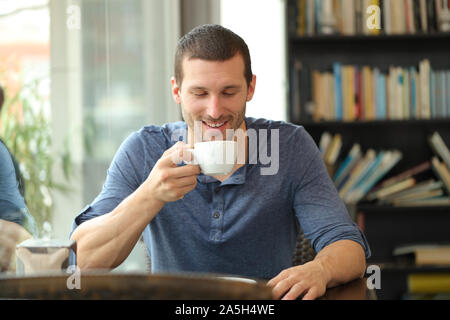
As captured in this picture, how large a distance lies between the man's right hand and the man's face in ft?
0.81

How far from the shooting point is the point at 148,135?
1570 mm

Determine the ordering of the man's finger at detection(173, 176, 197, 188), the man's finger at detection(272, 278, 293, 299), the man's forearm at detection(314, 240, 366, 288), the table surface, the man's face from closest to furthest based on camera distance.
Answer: the table surface
the man's finger at detection(272, 278, 293, 299)
the man's forearm at detection(314, 240, 366, 288)
the man's finger at detection(173, 176, 197, 188)
the man's face

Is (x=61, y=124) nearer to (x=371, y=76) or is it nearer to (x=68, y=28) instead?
(x=68, y=28)

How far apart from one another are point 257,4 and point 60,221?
1915 millimetres

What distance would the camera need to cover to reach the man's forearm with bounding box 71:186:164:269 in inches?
49.6

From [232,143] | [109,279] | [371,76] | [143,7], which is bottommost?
[109,279]

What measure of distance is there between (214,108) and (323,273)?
1.72 ft

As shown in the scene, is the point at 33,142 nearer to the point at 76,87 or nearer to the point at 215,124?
the point at 76,87

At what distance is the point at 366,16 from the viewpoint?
9.96 ft

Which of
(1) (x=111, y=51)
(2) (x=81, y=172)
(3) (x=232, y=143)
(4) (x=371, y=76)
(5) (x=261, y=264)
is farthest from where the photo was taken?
(4) (x=371, y=76)

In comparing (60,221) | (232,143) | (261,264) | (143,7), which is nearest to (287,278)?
(232,143)

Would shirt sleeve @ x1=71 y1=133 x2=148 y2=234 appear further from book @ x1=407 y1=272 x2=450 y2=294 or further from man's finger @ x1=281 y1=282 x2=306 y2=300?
book @ x1=407 y1=272 x2=450 y2=294

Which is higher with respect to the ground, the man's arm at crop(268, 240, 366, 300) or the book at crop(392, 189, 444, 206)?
the man's arm at crop(268, 240, 366, 300)

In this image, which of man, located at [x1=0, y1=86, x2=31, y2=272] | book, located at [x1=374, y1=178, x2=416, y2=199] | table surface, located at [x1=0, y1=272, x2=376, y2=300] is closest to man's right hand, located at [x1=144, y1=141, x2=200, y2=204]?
man, located at [x1=0, y1=86, x2=31, y2=272]
